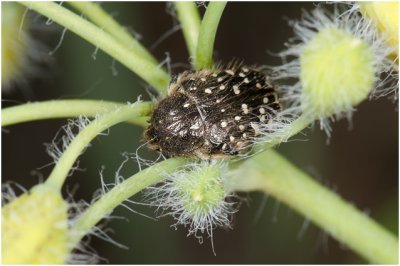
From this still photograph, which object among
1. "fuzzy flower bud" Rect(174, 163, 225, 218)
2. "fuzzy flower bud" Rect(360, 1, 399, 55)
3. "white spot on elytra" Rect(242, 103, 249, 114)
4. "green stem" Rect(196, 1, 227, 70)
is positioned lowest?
"fuzzy flower bud" Rect(174, 163, 225, 218)

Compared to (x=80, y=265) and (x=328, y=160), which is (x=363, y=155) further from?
(x=80, y=265)

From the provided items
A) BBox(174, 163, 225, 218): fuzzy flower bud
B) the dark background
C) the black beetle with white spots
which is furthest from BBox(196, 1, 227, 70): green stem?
the dark background

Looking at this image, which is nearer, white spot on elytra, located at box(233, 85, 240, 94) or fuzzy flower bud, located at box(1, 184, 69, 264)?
fuzzy flower bud, located at box(1, 184, 69, 264)

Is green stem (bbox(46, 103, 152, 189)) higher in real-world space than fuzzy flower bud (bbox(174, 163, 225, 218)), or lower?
higher

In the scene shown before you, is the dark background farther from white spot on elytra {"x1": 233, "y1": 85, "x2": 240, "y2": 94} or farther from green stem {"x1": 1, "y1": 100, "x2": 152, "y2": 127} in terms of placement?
white spot on elytra {"x1": 233, "y1": 85, "x2": 240, "y2": 94}

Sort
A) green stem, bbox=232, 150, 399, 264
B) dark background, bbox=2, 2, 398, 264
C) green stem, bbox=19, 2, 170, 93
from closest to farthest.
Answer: green stem, bbox=19, 2, 170, 93
green stem, bbox=232, 150, 399, 264
dark background, bbox=2, 2, 398, 264

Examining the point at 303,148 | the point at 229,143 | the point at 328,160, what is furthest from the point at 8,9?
the point at 328,160

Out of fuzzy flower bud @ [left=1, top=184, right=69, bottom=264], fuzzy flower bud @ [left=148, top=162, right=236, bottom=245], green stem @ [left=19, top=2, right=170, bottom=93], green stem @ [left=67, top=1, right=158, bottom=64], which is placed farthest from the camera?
green stem @ [left=67, top=1, right=158, bottom=64]
